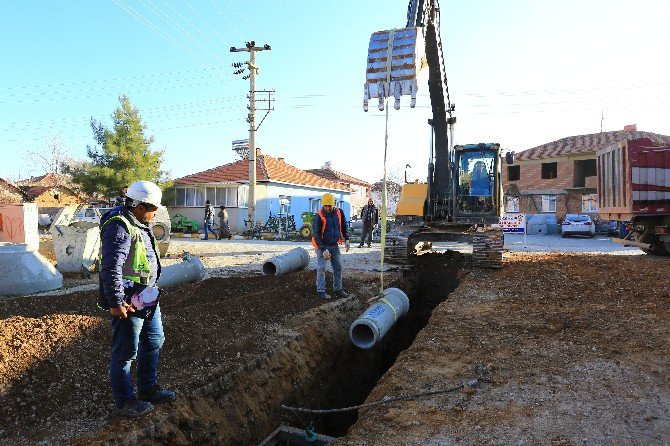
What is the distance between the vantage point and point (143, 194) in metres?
3.49

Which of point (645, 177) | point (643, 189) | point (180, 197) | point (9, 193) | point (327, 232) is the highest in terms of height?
point (9, 193)

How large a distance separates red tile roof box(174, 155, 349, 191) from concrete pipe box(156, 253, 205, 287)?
65.6ft

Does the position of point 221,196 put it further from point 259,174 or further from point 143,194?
point 143,194

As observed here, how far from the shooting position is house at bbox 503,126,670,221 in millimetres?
34656

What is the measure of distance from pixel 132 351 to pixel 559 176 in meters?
37.4

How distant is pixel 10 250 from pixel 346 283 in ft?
19.1

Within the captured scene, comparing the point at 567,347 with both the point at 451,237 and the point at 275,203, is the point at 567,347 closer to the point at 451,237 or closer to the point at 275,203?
the point at 451,237

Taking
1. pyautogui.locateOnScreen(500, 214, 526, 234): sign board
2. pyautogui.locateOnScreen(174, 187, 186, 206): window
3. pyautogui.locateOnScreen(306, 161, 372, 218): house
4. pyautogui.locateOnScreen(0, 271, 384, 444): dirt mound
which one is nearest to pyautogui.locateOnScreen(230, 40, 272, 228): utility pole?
pyautogui.locateOnScreen(174, 187, 186, 206): window

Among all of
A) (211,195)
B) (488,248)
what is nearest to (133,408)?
(488,248)

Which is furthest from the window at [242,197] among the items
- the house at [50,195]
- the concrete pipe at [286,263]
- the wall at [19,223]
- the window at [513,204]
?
the window at [513,204]

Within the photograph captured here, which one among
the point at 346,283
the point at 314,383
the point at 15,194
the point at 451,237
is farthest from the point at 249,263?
the point at 15,194

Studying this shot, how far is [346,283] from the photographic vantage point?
9281 millimetres

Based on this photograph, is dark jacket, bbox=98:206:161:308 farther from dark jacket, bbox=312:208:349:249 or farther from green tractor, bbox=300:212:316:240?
green tractor, bbox=300:212:316:240

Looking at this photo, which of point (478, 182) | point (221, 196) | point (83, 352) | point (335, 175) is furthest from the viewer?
point (335, 175)
